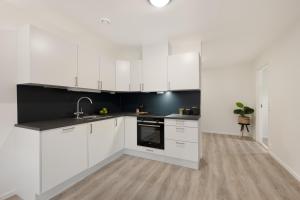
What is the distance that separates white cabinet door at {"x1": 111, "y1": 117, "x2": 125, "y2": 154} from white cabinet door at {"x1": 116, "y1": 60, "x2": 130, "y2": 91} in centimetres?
76

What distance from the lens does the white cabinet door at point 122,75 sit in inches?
131

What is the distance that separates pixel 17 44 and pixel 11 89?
616 mm

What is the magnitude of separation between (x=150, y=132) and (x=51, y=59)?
2.09m

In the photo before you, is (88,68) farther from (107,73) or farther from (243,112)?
(243,112)

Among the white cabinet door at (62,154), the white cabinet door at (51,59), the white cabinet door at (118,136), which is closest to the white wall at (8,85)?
the white cabinet door at (51,59)

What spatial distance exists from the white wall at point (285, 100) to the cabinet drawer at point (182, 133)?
153cm

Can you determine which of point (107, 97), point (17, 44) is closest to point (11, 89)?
point (17, 44)

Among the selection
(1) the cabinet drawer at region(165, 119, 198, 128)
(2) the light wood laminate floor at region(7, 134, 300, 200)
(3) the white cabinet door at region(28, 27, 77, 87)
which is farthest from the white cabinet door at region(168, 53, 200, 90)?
(3) the white cabinet door at region(28, 27, 77, 87)

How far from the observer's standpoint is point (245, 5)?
1.88 meters

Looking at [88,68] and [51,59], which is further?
[88,68]

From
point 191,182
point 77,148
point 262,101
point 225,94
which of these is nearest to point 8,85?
point 77,148

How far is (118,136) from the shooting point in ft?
9.77

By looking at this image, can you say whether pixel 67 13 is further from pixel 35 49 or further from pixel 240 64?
pixel 240 64

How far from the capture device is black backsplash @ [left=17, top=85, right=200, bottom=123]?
79.6 inches
